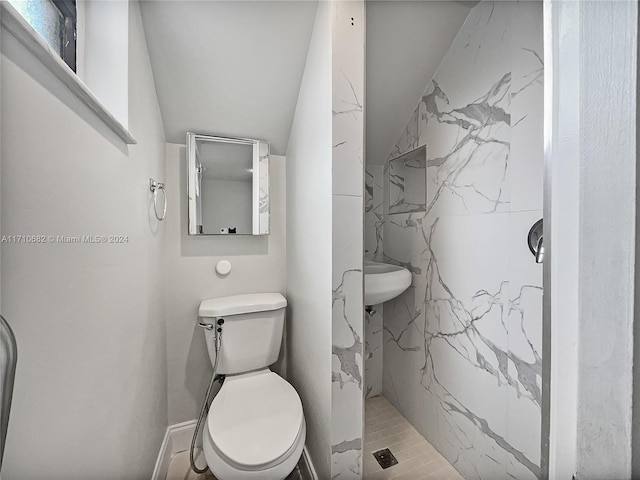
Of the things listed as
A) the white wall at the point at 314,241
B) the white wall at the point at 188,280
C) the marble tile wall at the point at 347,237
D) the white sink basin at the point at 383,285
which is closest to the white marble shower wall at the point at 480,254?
the white sink basin at the point at 383,285

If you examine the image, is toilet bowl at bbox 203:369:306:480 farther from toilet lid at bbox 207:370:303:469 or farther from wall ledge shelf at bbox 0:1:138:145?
wall ledge shelf at bbox 0:1:138:145

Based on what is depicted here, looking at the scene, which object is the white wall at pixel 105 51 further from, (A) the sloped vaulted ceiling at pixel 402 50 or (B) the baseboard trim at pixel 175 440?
(B) the baseboard trim at pixel 175 440

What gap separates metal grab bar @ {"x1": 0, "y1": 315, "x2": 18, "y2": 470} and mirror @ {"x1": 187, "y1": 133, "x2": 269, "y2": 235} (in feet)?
3.82

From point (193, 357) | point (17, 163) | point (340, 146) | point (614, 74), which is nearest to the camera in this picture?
point (614, 74)

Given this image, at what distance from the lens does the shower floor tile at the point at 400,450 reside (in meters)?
1.21

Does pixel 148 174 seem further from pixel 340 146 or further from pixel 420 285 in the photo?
pixel 420 285

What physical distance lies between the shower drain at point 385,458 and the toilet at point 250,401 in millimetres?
578

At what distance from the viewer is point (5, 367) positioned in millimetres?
267

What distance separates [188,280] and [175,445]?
0.90m

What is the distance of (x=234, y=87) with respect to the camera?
1221mm

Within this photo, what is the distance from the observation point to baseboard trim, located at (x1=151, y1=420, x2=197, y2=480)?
1223mm

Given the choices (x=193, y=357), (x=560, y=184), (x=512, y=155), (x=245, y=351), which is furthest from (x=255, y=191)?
(x=560, y=184)

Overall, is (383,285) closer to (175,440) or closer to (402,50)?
(402,50)

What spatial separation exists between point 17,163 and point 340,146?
0.79 meters
